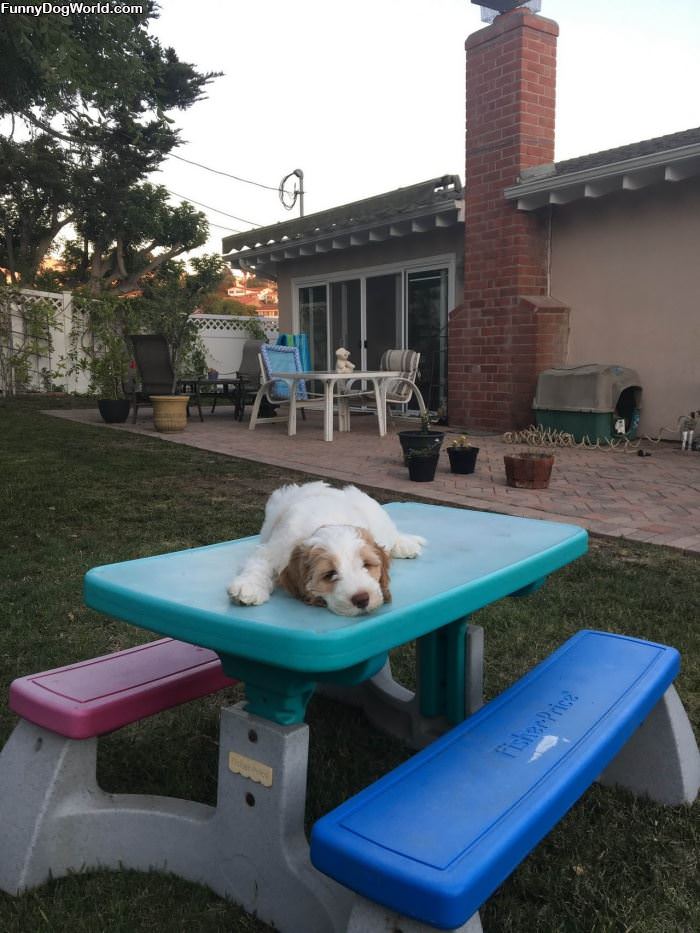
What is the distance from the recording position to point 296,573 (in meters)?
1.44

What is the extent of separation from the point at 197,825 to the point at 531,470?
14.2 ft

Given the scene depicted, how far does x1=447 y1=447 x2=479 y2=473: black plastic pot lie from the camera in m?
6.22

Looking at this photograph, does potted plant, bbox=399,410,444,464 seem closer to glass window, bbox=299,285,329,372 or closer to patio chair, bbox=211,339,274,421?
patio chair, bbox=211,339,274,421

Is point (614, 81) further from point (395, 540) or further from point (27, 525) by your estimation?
point (395, 540)

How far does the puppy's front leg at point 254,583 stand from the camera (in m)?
1.40

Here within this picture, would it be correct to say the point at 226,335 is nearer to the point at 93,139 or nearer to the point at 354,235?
the point at 93,139

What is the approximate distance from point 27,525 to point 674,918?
4045 millimetres

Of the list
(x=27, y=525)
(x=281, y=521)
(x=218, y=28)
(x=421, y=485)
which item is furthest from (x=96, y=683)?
(x=218, y=28)

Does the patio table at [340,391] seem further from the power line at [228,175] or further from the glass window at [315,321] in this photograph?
the power line at [228,175]

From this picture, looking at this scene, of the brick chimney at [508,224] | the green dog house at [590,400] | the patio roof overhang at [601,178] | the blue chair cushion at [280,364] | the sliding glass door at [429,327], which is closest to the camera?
the patio roof overhang at [601,178]

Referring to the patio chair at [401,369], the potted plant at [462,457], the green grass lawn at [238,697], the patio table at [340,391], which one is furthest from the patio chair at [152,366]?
the potted plant at [462,457]

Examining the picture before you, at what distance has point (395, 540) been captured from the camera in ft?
5.82

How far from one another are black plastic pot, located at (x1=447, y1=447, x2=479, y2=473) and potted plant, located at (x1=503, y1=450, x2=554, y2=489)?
2.04ft

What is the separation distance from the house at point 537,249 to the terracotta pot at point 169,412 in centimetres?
351
